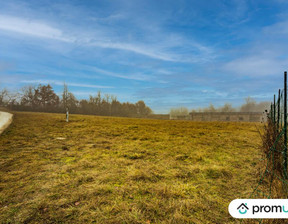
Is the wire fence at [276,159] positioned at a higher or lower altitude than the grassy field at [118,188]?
higher

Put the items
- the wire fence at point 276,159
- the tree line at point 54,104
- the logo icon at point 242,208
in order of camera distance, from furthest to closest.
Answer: the tree line at point 54,104 → the wire fence at point 276,159 → the logo icon at point 242,208

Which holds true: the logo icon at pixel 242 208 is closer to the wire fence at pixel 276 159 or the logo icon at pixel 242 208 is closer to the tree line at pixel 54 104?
the wire fence at pixel 276 159

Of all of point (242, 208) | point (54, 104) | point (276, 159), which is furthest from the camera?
point (54, 104)

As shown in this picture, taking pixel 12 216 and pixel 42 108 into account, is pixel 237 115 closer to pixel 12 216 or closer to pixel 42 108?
pixel 12 216

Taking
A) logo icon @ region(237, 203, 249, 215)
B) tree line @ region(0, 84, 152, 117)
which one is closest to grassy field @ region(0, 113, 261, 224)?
logo icon @ region(237, 203, 249, 215)

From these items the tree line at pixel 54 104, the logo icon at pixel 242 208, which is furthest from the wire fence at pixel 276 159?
the tree line at pixel 54 104

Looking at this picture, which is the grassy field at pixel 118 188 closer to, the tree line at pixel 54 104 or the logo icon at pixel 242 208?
the logo icon at pixel 242 208

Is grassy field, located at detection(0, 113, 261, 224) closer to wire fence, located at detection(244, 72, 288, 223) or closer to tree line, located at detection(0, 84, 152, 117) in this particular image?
wire fence, located at detection(244, 72, 288, 223)

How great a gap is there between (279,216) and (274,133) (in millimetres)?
1918

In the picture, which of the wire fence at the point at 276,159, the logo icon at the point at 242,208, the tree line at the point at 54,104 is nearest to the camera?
the logo icon at the point at 242,208

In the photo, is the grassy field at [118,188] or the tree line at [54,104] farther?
the tree line at [54,104]

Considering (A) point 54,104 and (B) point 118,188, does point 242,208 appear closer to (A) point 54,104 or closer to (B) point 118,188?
(B) point 118,188

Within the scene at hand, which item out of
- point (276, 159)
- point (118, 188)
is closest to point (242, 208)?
point (276, 159)

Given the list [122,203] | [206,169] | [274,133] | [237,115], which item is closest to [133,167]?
[122,203]
